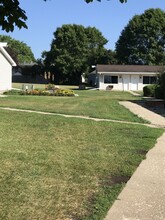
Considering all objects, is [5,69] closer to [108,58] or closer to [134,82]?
[134,82]

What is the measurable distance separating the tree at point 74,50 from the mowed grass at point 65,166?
2371 inches

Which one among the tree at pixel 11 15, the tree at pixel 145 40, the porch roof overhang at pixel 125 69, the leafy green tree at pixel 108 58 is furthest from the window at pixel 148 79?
the tree at pixel 11 15

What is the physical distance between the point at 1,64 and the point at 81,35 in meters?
40.3

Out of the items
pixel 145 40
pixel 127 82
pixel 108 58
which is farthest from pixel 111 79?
pixel 145 40

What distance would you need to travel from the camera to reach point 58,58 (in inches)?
2936

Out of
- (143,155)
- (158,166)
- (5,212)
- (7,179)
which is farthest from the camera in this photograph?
(143,155)

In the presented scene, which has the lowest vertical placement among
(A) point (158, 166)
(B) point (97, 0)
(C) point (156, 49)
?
(A) point (158, 166)

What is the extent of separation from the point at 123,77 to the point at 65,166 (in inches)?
1918

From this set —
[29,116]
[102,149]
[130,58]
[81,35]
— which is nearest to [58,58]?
[81,35]

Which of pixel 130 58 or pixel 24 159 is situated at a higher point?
pixel 130 58

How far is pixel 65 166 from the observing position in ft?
25.8

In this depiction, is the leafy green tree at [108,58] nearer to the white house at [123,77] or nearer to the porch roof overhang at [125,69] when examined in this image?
the porch roof overhang at [125,69]

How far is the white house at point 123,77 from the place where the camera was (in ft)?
181

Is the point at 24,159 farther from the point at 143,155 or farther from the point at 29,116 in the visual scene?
the point at 29,116
